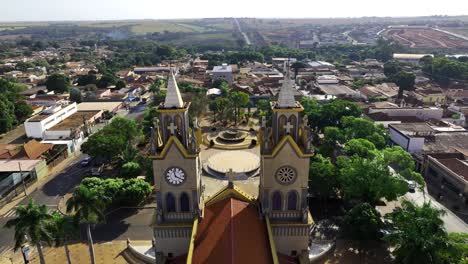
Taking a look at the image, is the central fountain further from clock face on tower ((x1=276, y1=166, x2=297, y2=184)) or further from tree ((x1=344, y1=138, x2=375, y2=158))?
clock face on tower ((x1=276, y1=166, x2=297, y2=184))

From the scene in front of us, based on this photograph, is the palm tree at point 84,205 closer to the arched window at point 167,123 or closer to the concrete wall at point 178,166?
the concrete wall at point 178,166

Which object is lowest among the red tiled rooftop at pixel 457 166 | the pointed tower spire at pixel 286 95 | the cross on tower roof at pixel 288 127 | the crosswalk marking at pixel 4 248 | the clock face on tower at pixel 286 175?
the crosswalk marking at pixel 4 248

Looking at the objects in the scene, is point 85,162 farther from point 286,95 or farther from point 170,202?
point 286,95

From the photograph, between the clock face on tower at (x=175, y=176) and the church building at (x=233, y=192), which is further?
the clock face on tower at (x=175, y=176)

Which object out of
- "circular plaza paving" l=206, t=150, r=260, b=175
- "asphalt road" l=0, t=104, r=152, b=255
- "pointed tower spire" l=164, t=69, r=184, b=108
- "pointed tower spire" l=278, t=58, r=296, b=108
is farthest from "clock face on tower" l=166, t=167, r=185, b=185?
"circular plaza paving" l=206, t=150, r=260, b=175

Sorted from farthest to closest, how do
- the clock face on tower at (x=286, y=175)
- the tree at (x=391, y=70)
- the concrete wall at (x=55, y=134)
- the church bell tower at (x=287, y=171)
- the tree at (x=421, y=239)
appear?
the tree at (x=391, y=70) → the concrete wall at (x=55, y=134) → the tree at (x=421, y=239) → the clock face on tower at (x=286, y=175) → the church bell tower at (x=287, y=171)

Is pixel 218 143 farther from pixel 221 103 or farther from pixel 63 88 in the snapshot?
pixel 63 88

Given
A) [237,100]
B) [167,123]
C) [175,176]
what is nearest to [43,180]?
[175,176]

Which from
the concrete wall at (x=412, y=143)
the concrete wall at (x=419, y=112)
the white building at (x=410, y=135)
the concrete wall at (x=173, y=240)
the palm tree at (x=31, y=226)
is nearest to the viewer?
the concrete wall at (x=173, y=240)

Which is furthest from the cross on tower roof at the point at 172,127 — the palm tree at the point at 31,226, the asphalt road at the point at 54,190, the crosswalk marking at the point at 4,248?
the asphalt road at the point at 54,190
